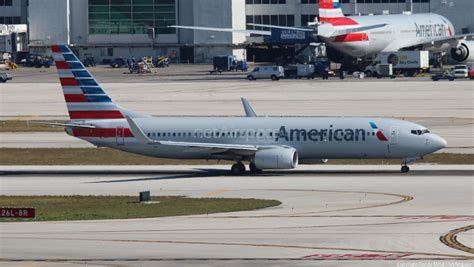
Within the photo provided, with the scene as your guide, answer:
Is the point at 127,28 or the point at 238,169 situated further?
the point at 127,28

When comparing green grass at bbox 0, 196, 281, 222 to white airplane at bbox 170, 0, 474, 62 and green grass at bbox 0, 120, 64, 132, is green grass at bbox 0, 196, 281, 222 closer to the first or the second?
green grass at bbox 0, 120, 64, 132

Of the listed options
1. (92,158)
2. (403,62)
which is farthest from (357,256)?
(403,62)

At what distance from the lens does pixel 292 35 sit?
154375mm

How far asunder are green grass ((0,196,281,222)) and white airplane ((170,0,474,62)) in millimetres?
87907

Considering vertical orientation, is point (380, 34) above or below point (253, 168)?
above

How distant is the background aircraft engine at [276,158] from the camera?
65375mm

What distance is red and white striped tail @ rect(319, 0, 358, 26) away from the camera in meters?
144

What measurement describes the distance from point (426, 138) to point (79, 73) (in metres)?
19.8

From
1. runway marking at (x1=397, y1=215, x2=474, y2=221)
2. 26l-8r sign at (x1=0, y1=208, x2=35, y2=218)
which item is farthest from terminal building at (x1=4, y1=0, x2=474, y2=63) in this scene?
runway marking at (x1=397, y1=215, x2=474, y2=221)

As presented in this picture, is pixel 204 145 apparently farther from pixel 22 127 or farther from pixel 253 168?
pixel 22 127

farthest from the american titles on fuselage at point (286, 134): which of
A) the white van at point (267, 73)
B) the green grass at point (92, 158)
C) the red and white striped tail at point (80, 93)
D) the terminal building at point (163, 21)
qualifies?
the terminal building at point (163, 21)

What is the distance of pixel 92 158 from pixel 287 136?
15.5 meters

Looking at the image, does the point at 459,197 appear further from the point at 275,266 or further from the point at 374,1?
the point at 374,1

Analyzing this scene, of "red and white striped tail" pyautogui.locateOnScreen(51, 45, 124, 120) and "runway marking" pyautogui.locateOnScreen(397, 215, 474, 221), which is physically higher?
"red and white striped tail" pyautogui.locateOnScreen(51, 45, 124, 120)
